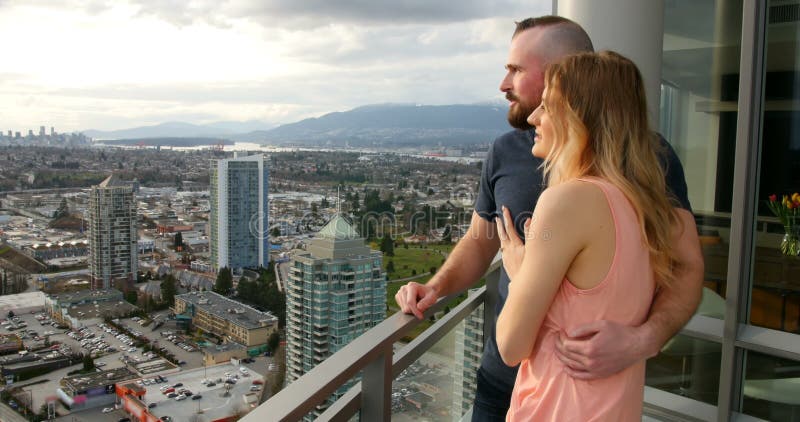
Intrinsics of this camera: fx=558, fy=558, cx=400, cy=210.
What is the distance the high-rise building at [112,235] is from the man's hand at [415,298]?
167 inches

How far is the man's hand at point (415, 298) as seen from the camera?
158 cm

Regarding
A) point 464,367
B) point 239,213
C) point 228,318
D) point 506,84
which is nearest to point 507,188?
point 506,84

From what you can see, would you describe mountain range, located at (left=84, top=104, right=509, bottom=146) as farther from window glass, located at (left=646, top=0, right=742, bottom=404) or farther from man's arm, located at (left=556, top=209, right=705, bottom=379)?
man's arm, located at (left=556, top=209, right=705, bottom=379)

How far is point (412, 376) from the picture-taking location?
1788 mm

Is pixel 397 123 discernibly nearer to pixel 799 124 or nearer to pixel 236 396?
pixel 236 396

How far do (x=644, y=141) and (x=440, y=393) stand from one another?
54.0 inches

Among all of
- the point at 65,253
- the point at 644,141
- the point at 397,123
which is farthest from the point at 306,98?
the point at 644,141

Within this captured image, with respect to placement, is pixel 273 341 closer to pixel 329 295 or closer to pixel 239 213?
pixel 329 295

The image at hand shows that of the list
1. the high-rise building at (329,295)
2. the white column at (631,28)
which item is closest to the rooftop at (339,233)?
the high-rise building at (329,295)

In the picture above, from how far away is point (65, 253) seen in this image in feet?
16.2

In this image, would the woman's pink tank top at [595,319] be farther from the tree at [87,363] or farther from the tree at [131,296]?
the tree at [131,296]

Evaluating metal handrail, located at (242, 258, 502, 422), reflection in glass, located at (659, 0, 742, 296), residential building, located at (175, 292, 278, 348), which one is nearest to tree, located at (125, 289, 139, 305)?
residential building, located at (175, 292, 278, 348)

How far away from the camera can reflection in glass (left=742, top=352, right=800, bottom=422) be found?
2557mm

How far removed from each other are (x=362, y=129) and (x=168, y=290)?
347cm
